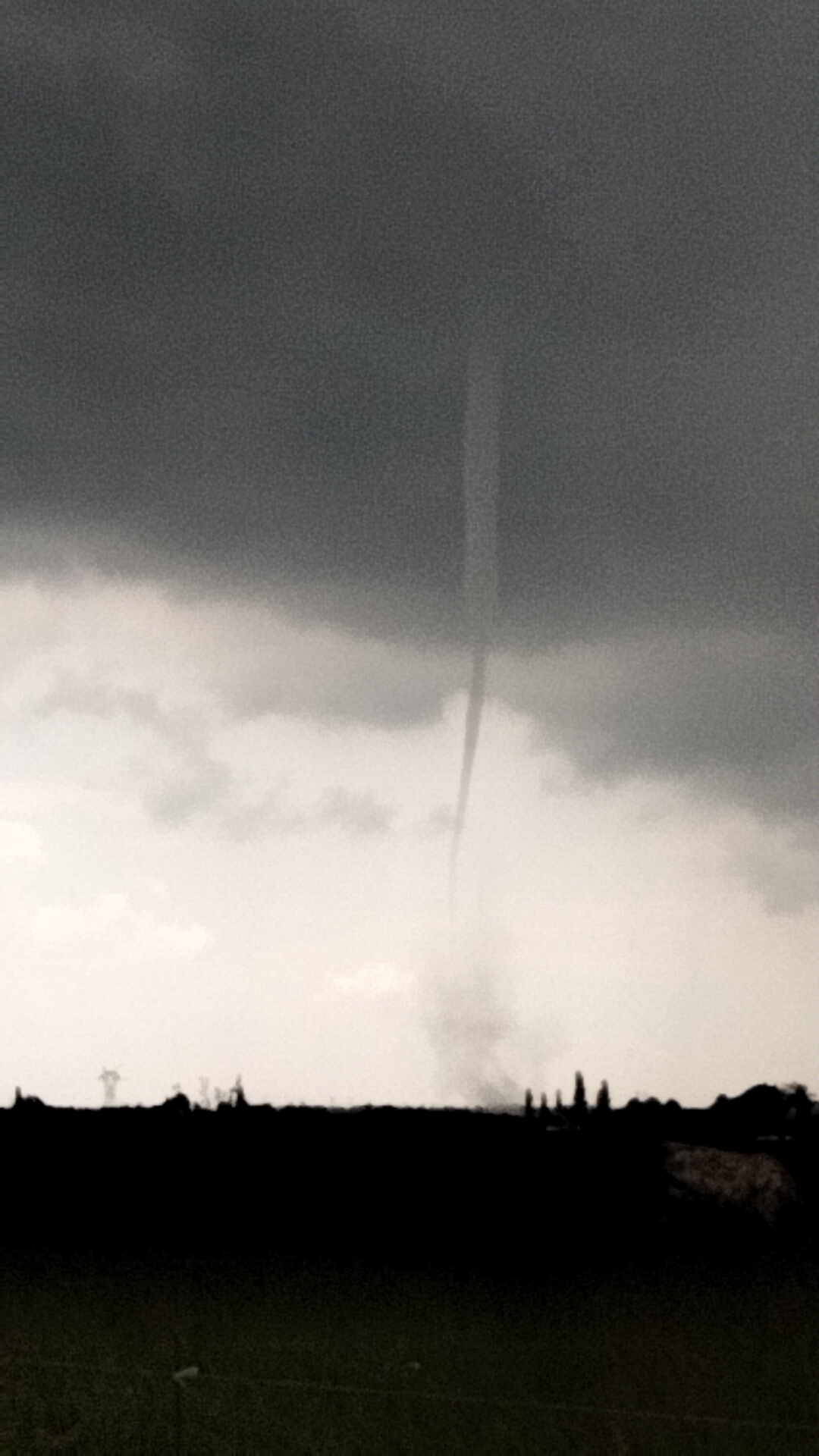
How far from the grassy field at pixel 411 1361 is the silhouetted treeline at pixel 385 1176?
0.92 meters

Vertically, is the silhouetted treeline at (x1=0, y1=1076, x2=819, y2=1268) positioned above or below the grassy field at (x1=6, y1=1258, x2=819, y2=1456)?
above

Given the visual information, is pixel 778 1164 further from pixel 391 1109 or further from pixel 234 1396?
pixel 234 1396

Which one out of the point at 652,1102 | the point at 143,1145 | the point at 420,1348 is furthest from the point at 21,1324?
the point at 652,1102

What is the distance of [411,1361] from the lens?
1975 cm

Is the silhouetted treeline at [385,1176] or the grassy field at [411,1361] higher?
the silhouetted treeline at [385,1176]

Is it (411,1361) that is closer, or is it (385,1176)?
(411,1361)

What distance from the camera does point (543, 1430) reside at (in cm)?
1553

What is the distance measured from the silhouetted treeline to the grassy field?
0.92 metres

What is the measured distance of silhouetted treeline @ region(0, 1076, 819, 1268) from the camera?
76.9 feet

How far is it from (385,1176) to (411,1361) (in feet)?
19.6

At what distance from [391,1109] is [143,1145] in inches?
174

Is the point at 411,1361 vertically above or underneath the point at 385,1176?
underneath

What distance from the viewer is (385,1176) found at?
25.7 meters

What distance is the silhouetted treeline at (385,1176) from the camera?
23.5 metres
